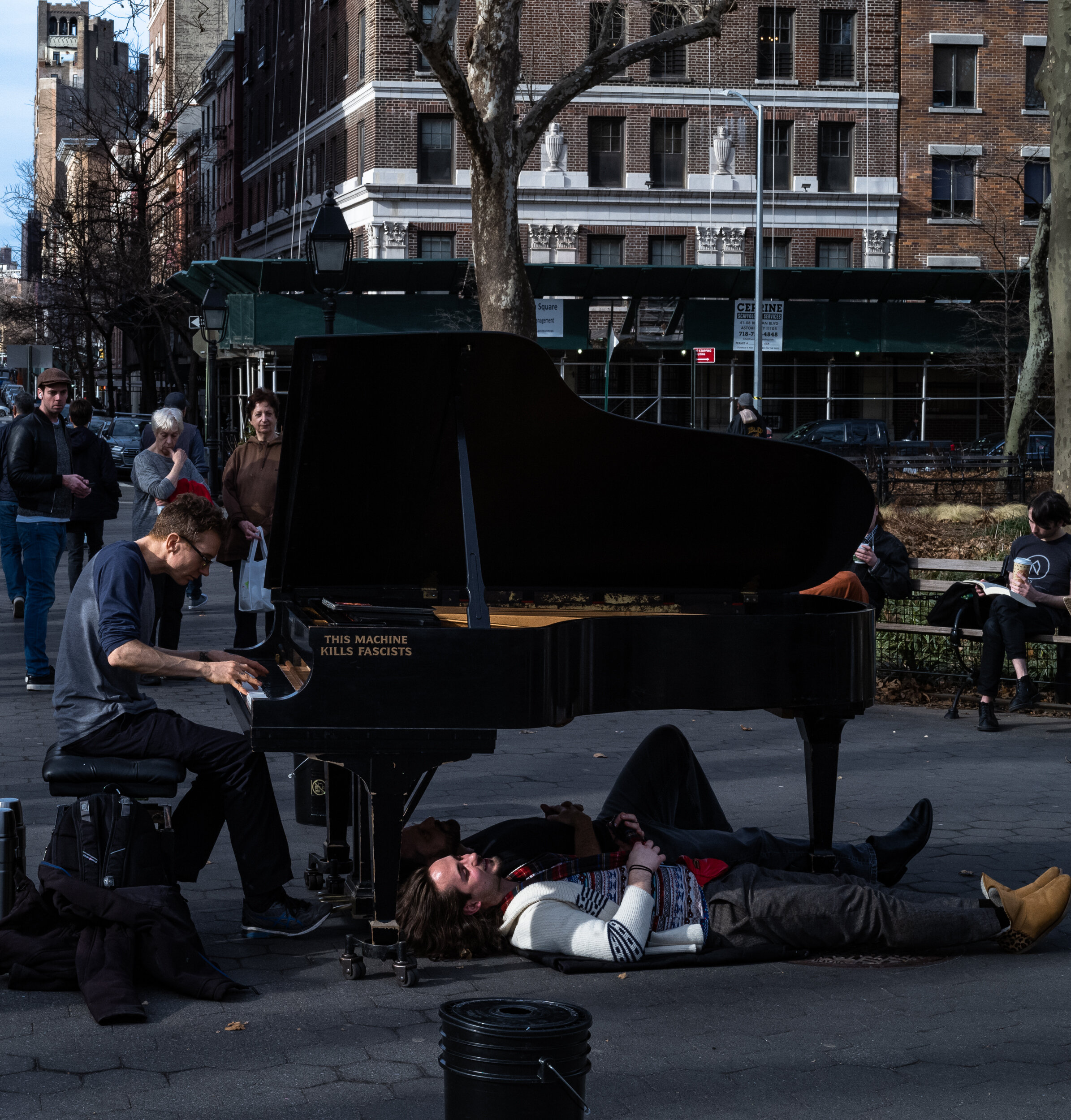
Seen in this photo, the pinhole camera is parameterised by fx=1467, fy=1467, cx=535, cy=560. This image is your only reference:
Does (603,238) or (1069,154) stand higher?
(603,238)

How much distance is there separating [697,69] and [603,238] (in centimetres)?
634

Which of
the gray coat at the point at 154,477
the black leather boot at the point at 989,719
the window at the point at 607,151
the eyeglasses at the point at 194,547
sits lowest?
the black leather boot at the point at 989,719

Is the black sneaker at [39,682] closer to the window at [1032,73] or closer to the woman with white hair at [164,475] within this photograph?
the woman with white hair at [164,475]

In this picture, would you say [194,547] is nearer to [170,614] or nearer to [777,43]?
[170,614]

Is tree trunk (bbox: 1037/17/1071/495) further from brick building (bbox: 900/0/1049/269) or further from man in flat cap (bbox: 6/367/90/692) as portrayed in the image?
brick building (bbox: 900/0/1049/269)

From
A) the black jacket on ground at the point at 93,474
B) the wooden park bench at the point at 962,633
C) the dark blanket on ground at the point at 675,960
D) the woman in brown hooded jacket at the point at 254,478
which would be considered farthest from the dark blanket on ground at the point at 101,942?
the black jacket on ground at the point at 93,474

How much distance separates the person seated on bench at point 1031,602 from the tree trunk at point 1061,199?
3.86 m

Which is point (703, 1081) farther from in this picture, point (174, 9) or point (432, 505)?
point (174, 9)

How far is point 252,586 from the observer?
34.6 ft

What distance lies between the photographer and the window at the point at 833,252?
158 feet

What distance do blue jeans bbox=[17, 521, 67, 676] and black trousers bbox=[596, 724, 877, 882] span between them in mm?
6282

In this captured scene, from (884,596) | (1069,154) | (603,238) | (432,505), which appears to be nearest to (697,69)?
(603,238)

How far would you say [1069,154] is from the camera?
46.1 feet

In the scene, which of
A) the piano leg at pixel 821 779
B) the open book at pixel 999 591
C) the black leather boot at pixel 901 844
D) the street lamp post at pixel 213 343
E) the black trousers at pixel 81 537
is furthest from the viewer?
the street lamp post at pixel 213 343
